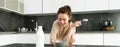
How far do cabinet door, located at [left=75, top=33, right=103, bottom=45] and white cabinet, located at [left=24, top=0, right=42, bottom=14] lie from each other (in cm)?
94

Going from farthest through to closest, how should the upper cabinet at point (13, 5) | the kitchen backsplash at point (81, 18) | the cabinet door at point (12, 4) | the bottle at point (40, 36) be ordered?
the kitchen backsplash at point (81, 18)
the cabinet door at point (12, 4)
the upper cabinet at point (13, 5)
the bottle at point (40, 36)

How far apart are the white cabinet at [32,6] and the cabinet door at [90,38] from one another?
942mm

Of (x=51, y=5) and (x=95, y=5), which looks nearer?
(x=95, y=5)

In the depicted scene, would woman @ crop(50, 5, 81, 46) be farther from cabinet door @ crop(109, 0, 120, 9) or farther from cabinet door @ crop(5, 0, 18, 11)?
cabinet door @ crop(109, 0, 120, 9)

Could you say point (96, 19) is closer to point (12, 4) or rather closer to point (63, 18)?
point (12, 4)

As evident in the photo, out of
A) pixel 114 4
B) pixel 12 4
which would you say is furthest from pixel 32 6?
pixel 114 4

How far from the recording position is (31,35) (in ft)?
9.57

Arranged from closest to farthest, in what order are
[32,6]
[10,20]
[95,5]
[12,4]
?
[12,4] → [95,5] → [10,20] → [32,6]

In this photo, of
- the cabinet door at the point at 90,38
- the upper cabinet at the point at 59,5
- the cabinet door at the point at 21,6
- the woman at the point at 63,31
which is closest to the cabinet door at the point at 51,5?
the upper cabinet at the point at 59,5

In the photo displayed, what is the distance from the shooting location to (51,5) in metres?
2.99

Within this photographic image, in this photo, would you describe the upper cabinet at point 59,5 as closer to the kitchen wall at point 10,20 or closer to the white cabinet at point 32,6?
the white cabinet at point 32,6

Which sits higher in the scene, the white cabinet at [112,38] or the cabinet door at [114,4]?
the cabinet door at [114,4]

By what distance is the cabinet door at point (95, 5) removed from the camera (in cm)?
274

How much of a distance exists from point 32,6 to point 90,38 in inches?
50.9
